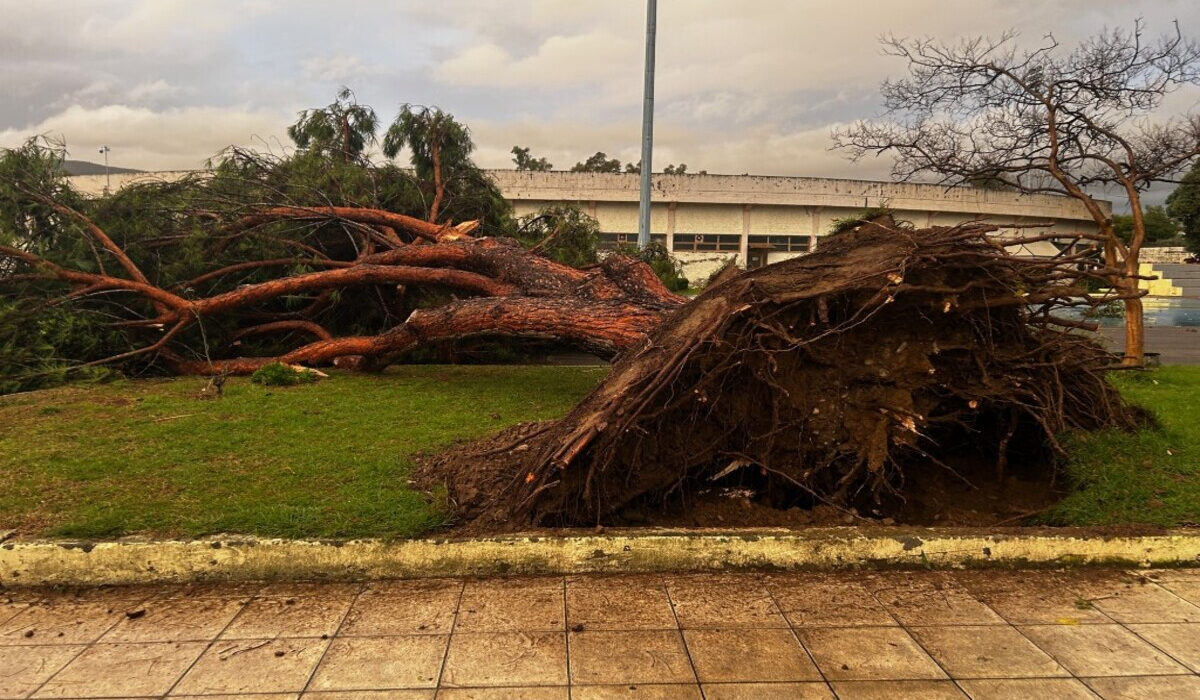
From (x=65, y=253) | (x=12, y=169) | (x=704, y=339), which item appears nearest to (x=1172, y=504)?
(x=704, y=339)

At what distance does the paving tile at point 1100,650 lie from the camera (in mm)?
2916

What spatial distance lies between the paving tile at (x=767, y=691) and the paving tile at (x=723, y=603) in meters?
0.45

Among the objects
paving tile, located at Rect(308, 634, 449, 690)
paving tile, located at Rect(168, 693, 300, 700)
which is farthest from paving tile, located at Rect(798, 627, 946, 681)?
paving tile, located at Rect(168, 693, 300, 700)

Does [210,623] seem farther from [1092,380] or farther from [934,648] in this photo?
[1092,380]

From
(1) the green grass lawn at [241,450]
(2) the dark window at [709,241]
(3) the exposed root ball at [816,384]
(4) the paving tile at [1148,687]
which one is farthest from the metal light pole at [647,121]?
(2) the dark window at [709,241]

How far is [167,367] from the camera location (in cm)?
942

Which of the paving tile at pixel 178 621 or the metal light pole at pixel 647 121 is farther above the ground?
the metal light pole at pixel 647 121

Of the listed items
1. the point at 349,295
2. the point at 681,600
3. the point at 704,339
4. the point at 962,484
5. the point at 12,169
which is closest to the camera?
the point at 681,600

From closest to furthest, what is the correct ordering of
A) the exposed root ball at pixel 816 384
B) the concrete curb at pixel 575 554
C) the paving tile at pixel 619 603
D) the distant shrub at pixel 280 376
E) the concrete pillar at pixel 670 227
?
the paving tile at pixel 619 603, the concrete curb at pixel 575 554, the exposed root ball at pixel 816 384, the distant shrub at pixel 280 376, the concrete pillar at pixel 670 227

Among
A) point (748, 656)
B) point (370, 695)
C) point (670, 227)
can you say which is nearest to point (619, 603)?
point (748, 656)

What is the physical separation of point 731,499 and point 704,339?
107cm

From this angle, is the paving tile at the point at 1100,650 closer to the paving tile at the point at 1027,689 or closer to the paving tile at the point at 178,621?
the paving tile at the point at 1027,689

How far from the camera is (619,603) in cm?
345

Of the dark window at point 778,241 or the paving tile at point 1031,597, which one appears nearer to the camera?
the paving tile at point 1031,597
